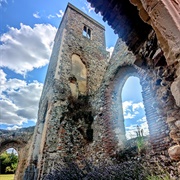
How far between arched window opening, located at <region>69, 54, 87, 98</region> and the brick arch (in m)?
2.09

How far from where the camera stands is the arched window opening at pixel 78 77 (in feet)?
26.6

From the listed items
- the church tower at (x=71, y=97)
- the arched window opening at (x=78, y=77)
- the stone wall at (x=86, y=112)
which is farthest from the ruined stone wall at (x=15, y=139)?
the arched window opening at (x=78, y=77)

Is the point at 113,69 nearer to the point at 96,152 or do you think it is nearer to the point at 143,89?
the point at 143,89

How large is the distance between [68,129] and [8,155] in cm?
2577

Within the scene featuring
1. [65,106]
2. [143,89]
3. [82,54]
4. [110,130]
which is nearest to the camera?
[143,89]

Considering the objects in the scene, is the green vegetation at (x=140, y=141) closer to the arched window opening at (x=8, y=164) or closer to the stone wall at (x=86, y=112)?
the stone wall at (x=86, y=112)

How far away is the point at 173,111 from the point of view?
4.83 ft

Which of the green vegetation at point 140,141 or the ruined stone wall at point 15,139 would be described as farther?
the ruined stone wall at point 15,139

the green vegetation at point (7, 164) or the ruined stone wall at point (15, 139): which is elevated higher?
the ruined stone wall at point (15, 139)

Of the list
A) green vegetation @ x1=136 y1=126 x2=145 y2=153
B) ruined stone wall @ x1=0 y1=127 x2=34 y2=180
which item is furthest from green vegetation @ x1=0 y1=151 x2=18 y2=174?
green vegetation @ x1=136 y1=126 x2=145 y2=153

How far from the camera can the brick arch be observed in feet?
12.8

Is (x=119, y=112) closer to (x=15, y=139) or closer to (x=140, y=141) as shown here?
(x=140, y=141)

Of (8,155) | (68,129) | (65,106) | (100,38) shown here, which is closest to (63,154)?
(68,129)

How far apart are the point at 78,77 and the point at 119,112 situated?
340cm
